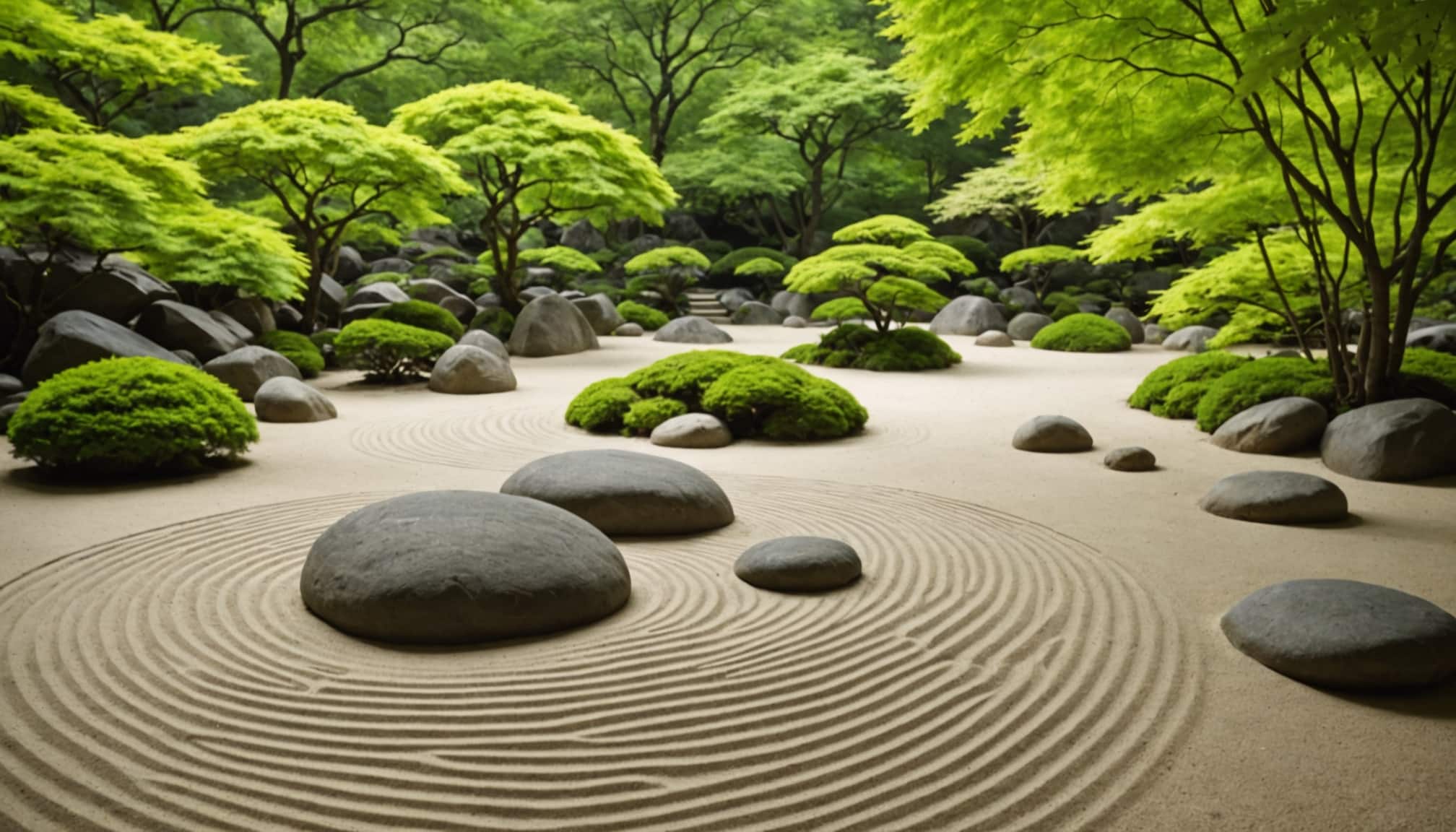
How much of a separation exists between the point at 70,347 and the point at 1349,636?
994 centimetres

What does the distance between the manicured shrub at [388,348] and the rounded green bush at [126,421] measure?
4587 millimetres

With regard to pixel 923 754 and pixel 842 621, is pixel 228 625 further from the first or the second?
pixel 923 754

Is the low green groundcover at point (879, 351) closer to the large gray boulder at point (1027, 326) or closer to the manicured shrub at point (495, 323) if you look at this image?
the manicured shrub at point (495, 323)

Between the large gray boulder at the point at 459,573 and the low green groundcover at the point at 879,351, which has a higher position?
the low green groundcover at the point at 879,351

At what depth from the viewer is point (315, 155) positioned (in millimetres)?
11859

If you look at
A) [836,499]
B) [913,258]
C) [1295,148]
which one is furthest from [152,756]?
[913,258]

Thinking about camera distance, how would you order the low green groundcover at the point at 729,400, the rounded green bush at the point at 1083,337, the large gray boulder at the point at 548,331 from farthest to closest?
the rounded green bush at the point at 1083,337
the large gray boulder at the point at 548,331
the low green groundcover at the point at 729,400

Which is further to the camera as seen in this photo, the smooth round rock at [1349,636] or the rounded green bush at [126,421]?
the rounded green bush at [126,421]

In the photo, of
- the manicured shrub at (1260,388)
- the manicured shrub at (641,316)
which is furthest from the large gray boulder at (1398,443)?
the manicured shrub at (641,316)

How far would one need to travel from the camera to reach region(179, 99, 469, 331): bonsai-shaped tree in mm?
11445

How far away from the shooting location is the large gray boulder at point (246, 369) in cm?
933

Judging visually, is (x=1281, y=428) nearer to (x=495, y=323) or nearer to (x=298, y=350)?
(x=298, y=350)

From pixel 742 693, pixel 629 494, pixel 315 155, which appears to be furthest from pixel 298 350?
pixel 742 693

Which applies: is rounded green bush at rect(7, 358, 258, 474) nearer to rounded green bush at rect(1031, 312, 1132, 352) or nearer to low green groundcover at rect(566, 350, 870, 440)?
low green groundcover at rect(566, 350, 870, 440)
